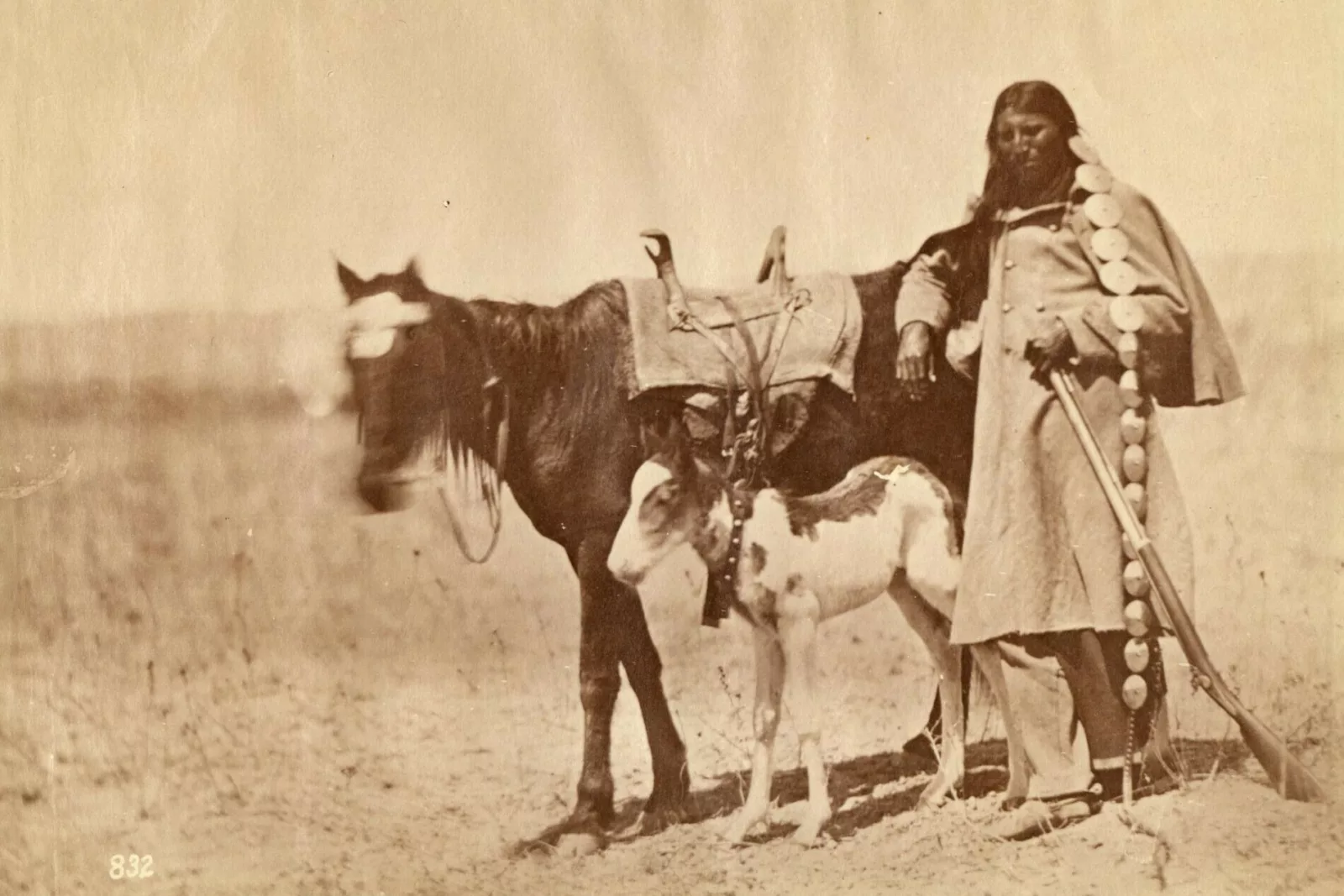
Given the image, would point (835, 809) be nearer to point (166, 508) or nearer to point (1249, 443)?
point (1249, 443)

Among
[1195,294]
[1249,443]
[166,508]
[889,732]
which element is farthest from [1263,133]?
[166,508]

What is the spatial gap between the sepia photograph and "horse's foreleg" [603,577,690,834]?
0.06 ft

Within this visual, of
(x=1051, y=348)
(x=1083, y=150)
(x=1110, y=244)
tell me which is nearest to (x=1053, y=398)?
Result: (x=1051, y=348)

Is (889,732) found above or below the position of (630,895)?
above

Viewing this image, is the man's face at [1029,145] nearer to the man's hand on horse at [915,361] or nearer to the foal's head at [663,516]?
the man's hand on horse at [915,361]

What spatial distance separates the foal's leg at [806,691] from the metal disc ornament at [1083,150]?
1.50m

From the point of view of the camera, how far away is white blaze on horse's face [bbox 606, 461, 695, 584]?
3.86m

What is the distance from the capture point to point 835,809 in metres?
3.84

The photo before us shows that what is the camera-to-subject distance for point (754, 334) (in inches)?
154

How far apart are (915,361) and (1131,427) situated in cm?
62

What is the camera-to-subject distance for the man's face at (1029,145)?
3963 mm

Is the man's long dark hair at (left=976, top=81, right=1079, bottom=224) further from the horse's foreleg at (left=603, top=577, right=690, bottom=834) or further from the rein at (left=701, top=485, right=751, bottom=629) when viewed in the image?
the horse's foreleg at (left=603, top=577, right=690, bottom=834)

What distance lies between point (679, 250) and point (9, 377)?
1.93 m

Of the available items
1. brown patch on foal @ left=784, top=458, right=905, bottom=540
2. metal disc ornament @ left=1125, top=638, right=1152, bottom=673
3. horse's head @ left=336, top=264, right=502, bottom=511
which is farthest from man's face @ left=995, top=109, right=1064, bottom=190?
horse's head @ left=336, top=264, right=502, bottom=511
